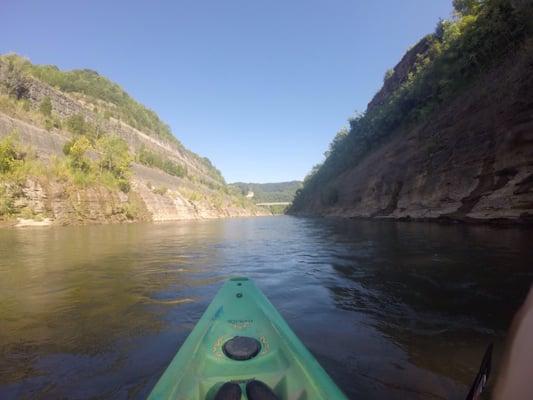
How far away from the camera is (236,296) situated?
374cm

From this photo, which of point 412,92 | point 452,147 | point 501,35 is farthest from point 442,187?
point 412,92

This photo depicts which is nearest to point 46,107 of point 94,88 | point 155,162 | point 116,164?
point 116,164

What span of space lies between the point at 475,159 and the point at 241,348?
55.4ft

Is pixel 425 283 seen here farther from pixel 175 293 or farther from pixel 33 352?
pixel 33 352

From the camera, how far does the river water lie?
265 centimetres

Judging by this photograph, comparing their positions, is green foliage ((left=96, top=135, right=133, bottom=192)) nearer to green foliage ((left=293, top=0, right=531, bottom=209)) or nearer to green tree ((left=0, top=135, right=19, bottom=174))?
green tree ((left=0, top=135, right=19, bottom=174))

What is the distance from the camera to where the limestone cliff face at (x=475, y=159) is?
1206cm

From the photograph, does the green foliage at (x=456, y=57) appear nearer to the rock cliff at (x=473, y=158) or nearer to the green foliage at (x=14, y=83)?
the rock cliff at (x=473, y=158)

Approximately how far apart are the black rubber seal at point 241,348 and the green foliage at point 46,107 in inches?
2393

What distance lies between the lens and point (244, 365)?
228cm

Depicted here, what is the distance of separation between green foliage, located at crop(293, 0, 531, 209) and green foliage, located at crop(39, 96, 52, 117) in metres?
51.7

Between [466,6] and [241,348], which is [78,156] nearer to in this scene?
[241,348]

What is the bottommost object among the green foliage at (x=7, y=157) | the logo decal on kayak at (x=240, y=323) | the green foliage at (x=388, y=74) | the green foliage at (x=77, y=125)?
the logo decal on kayak at (x=240, y=323)

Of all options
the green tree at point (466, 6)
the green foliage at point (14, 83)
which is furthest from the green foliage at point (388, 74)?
the green foliage at point (14, 83)
